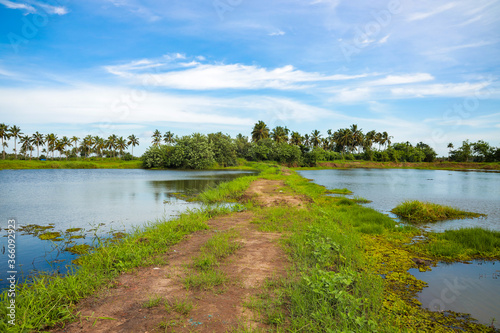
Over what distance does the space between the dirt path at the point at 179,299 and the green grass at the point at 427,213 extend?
11.2m

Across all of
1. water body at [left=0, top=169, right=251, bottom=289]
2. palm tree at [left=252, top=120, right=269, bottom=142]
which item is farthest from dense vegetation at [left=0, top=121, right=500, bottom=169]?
water body at [left=0, top=169, right=251, bottom=289]

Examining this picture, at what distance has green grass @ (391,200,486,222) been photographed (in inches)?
590

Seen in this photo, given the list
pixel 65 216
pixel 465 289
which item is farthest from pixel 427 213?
pixel 65 216

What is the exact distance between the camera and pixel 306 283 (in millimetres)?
5375

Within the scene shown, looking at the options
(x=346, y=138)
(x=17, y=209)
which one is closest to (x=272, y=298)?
(x=17, y=209)

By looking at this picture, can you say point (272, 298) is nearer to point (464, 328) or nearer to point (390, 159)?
point (464, 328)

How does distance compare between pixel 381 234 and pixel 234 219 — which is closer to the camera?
pixel 381 234

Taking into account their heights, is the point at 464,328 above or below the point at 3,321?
→ below

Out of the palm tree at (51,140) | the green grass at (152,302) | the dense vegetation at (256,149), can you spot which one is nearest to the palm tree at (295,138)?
the dense vegetation at (256,149)

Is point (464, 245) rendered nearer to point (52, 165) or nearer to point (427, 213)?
point (427, 213)

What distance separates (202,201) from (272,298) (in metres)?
15.5

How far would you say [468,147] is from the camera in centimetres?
10162

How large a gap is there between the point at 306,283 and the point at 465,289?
448cm

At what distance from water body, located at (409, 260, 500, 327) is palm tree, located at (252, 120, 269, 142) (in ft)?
305
